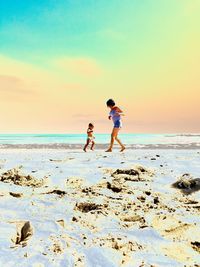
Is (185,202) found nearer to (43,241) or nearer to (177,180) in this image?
(177,180)

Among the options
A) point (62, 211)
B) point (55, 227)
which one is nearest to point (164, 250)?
point (55, 227)

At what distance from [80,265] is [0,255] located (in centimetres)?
67

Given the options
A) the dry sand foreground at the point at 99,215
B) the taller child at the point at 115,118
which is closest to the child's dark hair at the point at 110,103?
the taller child at the point at 115,118

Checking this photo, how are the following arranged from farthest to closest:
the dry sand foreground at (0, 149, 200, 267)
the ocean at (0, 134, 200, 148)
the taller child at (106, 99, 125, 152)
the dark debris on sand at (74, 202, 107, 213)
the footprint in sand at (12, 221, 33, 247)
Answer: the ocean at (0, 134, 200, 148), the taller child at (106, 99, 125, 152), the dark debris on sand at (74, 202, 107, 213), the footprint in sand at (12, 221, 33, 247), the dry sand foreground at (0, 149, 200, 267)

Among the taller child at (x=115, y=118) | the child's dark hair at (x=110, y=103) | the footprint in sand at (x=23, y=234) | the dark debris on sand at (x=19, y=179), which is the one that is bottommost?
the footprint in sand at (x=23, y=234)

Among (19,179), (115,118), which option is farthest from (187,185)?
(115,118)

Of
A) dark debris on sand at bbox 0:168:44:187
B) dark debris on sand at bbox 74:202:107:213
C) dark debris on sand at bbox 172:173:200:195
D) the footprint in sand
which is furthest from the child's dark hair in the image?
the footprint in sand

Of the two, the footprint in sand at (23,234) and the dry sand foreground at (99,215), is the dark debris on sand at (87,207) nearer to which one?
the dry sand foreground at (99,215)

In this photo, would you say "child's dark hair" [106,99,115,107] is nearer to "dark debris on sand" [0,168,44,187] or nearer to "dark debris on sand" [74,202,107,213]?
"dark debris on sand" [0,168,44,187]

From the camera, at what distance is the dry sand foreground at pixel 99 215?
3072 mm

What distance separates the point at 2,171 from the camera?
6.31 metres

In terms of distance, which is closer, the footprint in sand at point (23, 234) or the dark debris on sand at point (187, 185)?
the footprint in sand at point (23, 234)

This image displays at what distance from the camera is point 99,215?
4070 mm

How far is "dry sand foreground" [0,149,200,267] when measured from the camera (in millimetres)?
3072
